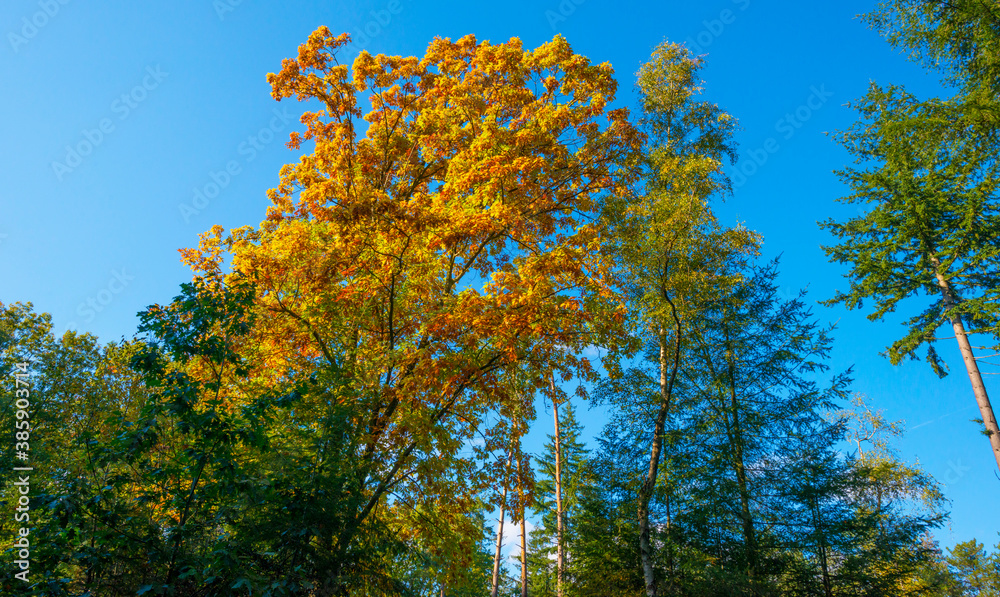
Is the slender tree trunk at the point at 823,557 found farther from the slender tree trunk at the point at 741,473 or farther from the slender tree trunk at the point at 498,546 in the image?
the slender tree trunk at the point at 498,546

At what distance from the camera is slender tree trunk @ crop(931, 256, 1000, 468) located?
913cm

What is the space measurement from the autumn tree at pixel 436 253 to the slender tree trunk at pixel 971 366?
24.3 feet

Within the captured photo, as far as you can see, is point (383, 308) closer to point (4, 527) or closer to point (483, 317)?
point (483, 317)

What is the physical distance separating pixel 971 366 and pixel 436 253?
10971 mm

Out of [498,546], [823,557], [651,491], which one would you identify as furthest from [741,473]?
[498,546]

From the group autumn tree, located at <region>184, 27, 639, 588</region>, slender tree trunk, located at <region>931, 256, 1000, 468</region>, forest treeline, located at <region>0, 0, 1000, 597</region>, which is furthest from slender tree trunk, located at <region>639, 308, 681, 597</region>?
slender tree trunk, located at <region>931, 256, 1000, 468</region>

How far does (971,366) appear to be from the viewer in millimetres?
9859

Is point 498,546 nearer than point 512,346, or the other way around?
point 512,346

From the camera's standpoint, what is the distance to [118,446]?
4910mm

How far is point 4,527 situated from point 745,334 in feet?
58.1

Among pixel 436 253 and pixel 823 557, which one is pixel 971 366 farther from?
pixel 436 253

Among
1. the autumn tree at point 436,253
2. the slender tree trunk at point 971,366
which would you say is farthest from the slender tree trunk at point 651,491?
the slender tree trunk at point 971,366

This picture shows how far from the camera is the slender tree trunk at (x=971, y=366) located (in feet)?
30.0

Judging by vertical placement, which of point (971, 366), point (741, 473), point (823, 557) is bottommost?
point (823, 557)
